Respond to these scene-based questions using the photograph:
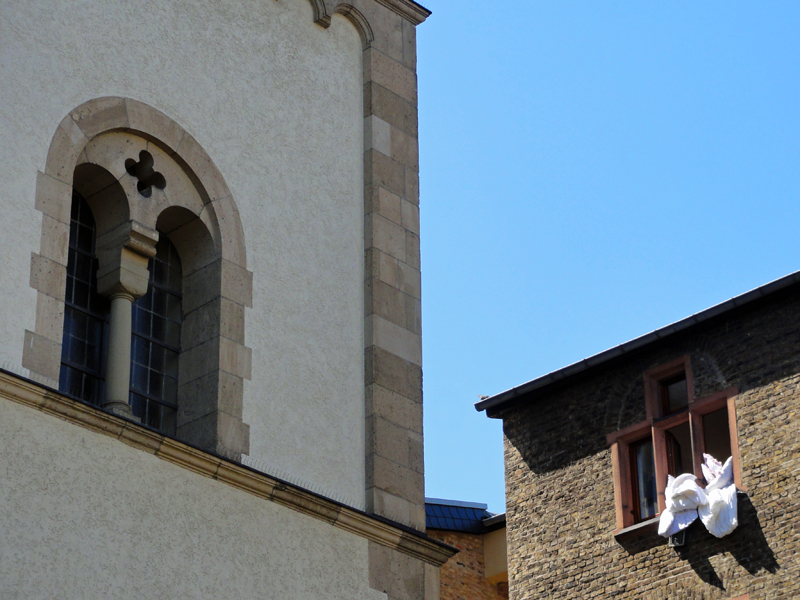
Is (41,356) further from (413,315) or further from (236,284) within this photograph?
(413,315)

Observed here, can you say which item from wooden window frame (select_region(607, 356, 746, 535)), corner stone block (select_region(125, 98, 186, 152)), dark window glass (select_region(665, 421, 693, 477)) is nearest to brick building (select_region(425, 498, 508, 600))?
wooden window frame (select_region(607, 356, 746, 535))

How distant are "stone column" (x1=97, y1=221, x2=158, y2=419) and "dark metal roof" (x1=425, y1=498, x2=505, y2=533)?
16498 millimetres

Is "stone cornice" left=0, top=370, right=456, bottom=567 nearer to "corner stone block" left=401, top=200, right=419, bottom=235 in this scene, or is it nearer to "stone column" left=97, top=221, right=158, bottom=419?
"stone column" left=97, top=221, right=158, bottom=419

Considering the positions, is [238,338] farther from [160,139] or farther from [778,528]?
[778,528]

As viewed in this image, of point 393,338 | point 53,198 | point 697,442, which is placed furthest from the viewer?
point 697,442

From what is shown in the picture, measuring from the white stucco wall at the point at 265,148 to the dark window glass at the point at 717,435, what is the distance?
11615 millimetres

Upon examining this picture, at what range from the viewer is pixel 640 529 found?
24000 mm

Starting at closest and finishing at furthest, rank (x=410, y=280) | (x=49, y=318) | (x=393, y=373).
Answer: (x=49, y=318) < (x=393, y=373) < (x=410, y=280)

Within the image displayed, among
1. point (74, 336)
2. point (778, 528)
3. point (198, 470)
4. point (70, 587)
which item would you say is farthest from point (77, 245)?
point (778, 528)

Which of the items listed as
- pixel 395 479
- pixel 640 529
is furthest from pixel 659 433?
pixel 395 479

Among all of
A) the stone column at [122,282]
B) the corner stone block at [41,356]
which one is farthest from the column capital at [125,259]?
the corner stone block at [41,356]

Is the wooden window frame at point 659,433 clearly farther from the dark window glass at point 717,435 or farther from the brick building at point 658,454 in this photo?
the dark window glass at point 717,435

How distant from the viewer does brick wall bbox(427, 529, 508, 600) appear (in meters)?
27.1

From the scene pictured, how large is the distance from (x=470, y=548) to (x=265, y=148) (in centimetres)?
1663
